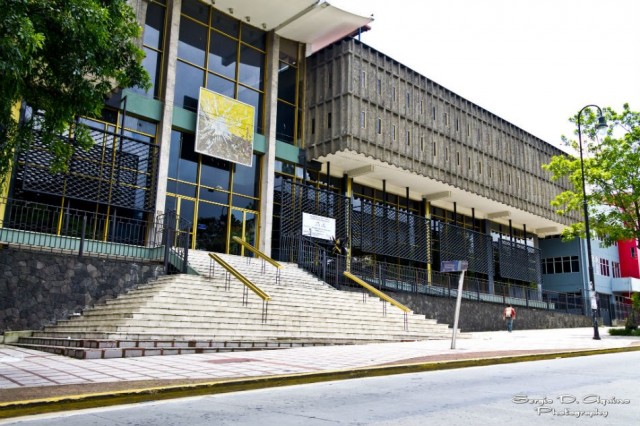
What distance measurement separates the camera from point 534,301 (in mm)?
34219

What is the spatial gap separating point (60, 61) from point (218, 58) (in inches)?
740

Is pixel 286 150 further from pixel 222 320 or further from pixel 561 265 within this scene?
pixel 561 265

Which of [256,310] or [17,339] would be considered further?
[256,310]

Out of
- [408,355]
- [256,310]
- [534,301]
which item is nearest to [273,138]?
[256,310]

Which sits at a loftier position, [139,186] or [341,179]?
[341,179]

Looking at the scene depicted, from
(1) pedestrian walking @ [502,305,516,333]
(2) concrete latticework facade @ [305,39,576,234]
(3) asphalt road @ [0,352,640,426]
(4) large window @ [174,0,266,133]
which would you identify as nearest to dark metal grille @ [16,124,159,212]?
(4) large window @ [174,0,266,133]

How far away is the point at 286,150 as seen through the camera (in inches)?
1097

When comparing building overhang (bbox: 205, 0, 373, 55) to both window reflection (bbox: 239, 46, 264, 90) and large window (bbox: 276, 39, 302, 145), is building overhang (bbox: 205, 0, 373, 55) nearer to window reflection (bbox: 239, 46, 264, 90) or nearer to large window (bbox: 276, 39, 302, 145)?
large window (bbox: 276, 39, 302, 145)

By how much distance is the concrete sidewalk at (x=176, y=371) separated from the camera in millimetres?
6184

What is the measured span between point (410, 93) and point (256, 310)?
1949 centimetres

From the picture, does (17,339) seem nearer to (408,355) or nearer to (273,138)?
(408,355)

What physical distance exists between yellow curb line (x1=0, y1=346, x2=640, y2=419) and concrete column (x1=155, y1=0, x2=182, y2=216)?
14955 millimetres

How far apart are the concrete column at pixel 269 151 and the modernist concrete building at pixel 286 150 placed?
7 centimetres

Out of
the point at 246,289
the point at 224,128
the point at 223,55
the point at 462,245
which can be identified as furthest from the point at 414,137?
the point at 246,289
